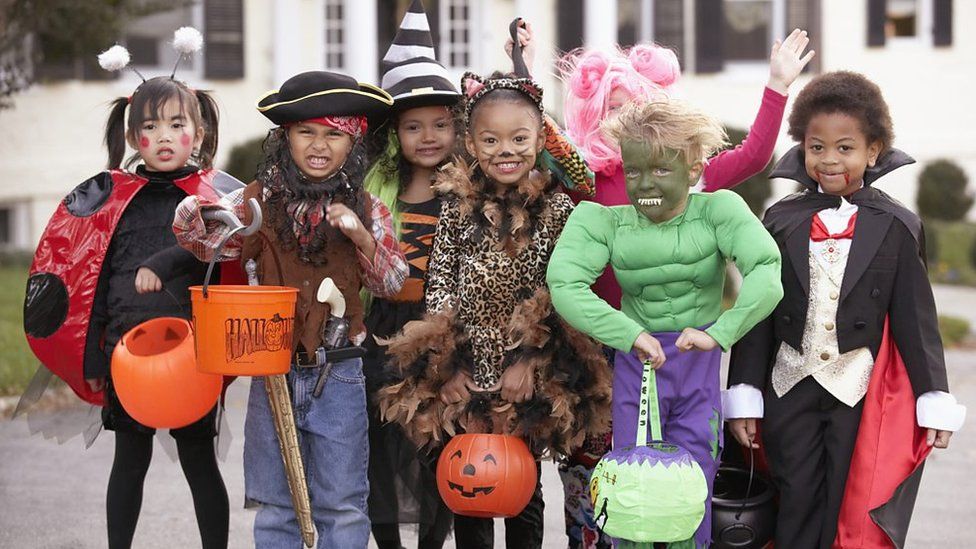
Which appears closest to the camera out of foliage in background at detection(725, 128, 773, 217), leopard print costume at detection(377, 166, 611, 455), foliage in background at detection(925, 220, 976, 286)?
leopard print costume at detection(377, 166, 611, 455)

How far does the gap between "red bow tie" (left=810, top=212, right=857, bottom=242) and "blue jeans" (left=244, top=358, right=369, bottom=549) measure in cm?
156

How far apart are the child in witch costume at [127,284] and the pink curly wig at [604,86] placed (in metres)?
1.28

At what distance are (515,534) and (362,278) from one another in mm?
1068

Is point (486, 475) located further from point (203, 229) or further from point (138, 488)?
point (138, 488)

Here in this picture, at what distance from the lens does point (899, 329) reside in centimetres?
420

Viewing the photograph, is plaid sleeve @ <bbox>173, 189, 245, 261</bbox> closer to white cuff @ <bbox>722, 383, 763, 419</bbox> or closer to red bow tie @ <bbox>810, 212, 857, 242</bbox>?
white cuff @ <bbox>722, 383, 763, 419</bbox>

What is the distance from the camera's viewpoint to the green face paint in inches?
155

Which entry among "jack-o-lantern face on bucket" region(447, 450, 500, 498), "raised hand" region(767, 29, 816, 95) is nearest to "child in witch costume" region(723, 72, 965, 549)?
"raised hand" region(767, 29, 816, 95)

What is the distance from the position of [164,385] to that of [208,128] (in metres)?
1.18

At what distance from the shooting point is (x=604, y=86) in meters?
4.64

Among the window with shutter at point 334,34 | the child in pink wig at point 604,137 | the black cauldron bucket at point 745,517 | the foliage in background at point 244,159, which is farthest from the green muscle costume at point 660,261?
the window with shutter at point 334,34

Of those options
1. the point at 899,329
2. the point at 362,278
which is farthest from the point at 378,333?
the point at 899,329

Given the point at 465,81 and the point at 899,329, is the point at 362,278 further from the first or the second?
the point at 899,329

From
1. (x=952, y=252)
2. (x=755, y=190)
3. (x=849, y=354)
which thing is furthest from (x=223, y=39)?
(x=849, y=354)
